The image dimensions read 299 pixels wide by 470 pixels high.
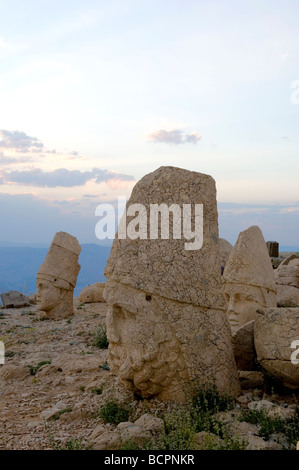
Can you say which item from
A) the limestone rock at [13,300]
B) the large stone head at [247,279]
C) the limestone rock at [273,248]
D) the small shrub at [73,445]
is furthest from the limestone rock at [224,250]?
the small shrub at [73,445]

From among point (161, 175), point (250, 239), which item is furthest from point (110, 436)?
point (250, 239)

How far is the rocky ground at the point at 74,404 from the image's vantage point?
4270 mm

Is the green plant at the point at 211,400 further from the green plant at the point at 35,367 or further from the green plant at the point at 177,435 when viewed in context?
the green plant at the point at 35,367

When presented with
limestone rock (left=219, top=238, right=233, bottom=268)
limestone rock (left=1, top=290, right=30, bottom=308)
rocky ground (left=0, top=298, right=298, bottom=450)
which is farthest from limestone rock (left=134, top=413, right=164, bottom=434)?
limestone rock (left=1, top=290, right=30, bottom=308)

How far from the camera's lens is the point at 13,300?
16.4m

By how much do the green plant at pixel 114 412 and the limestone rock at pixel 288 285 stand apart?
25.7 feet

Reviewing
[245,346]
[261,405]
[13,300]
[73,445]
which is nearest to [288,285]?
[245,346]

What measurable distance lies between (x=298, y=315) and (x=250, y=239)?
269 cm

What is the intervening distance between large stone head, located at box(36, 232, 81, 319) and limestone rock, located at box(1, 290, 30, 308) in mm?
3695

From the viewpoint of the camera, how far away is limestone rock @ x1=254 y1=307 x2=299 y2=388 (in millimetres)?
4957

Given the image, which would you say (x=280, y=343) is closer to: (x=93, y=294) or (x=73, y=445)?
(x=73, y=445)

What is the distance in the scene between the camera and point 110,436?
167 inches

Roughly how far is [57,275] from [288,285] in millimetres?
6398
